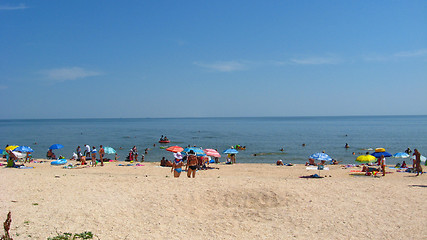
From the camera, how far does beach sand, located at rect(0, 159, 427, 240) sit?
380 inches

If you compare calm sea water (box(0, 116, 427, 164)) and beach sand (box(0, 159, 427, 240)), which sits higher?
beach sand (box(0, 159, 427, 240))

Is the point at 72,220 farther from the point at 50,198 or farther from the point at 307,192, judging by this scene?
the point at 307,192

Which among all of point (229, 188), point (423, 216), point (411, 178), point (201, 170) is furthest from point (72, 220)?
point (411, 178)

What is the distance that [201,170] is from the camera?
956 inches

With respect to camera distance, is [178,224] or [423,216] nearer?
[178,224]

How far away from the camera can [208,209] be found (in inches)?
471

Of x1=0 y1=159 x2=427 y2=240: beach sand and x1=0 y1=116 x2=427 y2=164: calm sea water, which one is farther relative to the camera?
x1=0 y1=116 x2=427 y2=164: calm sea water

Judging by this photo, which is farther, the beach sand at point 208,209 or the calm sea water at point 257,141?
the calm sea water at point 257,141

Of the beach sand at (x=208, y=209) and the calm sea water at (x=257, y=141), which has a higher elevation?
the beach sand at (x=208, y=209)

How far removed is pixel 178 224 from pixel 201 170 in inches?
552

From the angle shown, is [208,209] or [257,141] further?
[257,141]

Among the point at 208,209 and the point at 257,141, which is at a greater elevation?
the point at 208,209

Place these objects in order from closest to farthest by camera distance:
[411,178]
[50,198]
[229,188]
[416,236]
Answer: [416,236], [50,198], [229,188], [411,178]

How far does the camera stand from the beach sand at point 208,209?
964cm
